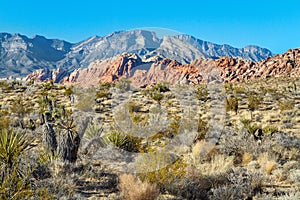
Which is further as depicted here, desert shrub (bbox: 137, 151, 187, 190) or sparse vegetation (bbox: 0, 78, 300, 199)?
desert shrub (bbox: 137, 151, 187, 190)

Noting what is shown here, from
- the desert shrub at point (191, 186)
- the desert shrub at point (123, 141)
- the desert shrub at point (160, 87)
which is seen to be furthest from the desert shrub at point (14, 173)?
the desert shrub at point (160, 87)

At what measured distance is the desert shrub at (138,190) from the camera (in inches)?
200

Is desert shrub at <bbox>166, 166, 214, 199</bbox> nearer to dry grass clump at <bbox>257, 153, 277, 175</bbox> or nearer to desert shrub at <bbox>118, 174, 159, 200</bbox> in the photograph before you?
desert shrub at <bbox>118, 174, 159, 200</bbox>

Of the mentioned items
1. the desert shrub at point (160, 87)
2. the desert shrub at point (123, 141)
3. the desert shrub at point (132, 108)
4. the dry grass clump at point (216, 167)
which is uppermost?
the desert shrub at point (160, 87)

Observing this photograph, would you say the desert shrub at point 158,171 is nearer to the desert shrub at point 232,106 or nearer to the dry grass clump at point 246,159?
the dry grass clump at point 246,159

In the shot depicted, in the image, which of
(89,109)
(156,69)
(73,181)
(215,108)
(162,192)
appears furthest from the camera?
(215,108)

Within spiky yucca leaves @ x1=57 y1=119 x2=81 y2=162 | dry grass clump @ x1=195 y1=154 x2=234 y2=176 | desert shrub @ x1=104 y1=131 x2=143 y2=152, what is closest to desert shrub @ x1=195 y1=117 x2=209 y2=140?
desert shrub @ x1=104 y1=131 x2=143 y2=152

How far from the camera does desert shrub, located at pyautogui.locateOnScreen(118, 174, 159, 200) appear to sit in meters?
5.09

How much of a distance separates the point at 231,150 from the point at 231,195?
3204 millimetres

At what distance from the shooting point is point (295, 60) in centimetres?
5997

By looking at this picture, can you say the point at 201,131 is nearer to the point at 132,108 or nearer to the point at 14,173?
the point at 14,173

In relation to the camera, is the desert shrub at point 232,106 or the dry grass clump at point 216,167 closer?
the dry grass clump at point 216,167

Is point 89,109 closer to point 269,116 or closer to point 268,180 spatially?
point 269,116

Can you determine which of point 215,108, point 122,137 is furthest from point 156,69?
point 215,108
